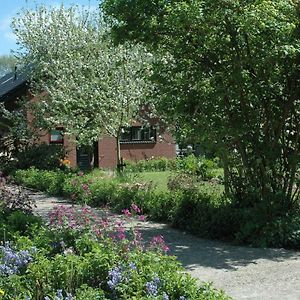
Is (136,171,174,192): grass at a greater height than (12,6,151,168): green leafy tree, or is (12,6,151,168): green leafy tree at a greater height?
(12,6,151,168): green leafy tree

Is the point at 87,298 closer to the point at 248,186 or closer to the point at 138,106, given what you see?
the point at 248,186

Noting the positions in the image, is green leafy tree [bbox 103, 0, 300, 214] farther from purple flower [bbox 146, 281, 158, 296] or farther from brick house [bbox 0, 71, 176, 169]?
brick house [bbox 0, 71, 176, 169]

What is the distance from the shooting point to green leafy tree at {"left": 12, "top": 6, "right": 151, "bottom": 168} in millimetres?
21625

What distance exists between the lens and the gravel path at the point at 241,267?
22.9ft

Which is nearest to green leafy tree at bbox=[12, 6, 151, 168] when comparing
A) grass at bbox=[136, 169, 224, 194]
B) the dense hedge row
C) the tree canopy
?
the tree canopy

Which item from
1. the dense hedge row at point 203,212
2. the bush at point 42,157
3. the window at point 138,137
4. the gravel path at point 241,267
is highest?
the window at point 138,137

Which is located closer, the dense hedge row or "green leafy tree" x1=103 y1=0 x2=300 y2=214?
"green leafy tree" x1=103 y1=0 x2=300 y2=214

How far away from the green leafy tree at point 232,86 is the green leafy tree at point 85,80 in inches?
364

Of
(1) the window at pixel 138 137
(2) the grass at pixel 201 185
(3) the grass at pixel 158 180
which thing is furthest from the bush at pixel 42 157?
(1) the window at pixel 138 137

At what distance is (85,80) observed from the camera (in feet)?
72.7

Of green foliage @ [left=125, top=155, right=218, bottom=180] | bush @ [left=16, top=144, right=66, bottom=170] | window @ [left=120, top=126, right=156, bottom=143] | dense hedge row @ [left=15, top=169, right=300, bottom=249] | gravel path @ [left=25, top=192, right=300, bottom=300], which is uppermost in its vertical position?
window @ [left=120, top=126, right=156, bottom=143]

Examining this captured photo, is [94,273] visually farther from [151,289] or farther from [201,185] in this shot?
[201,185]

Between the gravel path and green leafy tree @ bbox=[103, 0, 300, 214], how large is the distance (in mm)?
1201

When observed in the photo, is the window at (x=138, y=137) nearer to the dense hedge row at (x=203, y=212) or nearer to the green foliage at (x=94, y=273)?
the dense hedge row at (x=203, y=212)
